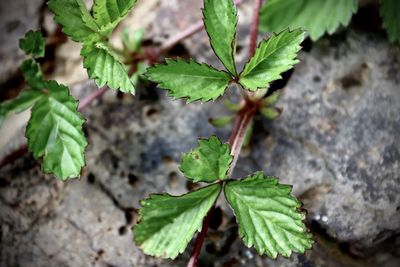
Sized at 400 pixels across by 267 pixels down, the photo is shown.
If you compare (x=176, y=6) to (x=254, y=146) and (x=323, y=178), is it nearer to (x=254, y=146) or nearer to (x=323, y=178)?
(x=254, y=146)

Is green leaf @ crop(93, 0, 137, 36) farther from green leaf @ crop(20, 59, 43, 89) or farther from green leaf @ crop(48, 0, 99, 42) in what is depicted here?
green leaf @ crop(20, 59, 43, 89)

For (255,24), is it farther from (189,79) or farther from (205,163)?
(205,163)

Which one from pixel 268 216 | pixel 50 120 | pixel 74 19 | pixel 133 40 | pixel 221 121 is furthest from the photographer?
pixel 133 40

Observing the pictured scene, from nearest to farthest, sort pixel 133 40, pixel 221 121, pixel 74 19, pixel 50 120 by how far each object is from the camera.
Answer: pixel 74 19, pixel 50 120, pixel 221 121, pixel 133 40

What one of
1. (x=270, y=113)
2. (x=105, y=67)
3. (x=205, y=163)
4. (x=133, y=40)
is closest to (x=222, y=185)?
(x=205, y=163)

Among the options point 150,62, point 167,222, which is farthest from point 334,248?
point 150,62

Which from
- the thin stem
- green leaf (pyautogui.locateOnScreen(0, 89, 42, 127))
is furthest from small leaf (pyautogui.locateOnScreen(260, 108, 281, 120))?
green leaf (pyautogui.locateOnScreen(0, 89, 42, 127))

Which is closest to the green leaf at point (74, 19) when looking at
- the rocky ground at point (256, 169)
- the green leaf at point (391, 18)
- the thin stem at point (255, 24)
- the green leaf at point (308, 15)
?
the rocky ground at point (256, 169)
